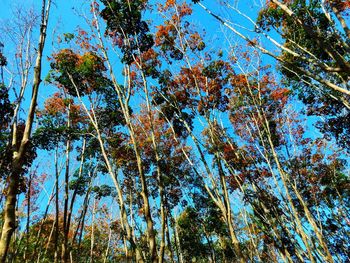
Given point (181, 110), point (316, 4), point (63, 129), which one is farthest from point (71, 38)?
point (316, 4)

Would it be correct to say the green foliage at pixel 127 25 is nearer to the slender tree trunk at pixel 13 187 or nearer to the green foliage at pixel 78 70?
the green foliage at pixel 78 70

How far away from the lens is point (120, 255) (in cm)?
2217

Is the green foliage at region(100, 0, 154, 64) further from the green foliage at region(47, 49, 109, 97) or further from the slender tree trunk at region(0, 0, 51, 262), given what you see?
the slender tree trunk at region(0, 0, 51, 262)

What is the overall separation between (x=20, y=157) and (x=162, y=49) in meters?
10.9

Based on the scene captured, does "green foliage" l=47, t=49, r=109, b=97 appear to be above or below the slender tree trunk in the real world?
above

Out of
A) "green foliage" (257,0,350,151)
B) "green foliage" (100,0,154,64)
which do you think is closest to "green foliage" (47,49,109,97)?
"green foliage" (100,0,154,64)

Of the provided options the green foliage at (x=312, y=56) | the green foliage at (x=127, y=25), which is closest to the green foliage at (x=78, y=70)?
the green foliage at (x=127, y=25)

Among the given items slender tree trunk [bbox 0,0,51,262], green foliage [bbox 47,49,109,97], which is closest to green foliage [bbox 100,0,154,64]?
green foliage [bbox 47,49,109,97]

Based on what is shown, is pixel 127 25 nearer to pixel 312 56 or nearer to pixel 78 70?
pixel 78 70

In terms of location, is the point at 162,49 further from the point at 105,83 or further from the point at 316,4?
the point at 316,4

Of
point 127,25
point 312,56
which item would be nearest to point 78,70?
point 127,25

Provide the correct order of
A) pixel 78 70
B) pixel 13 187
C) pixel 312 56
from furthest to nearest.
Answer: pixel 78 70, pixel 312 56, pixel 13 187

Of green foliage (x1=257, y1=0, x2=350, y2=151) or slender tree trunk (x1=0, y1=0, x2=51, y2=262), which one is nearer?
slender tree trunk (x1=0, y1=0, x2=51, y2=262)

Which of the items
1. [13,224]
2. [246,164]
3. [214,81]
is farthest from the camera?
[246,164]
